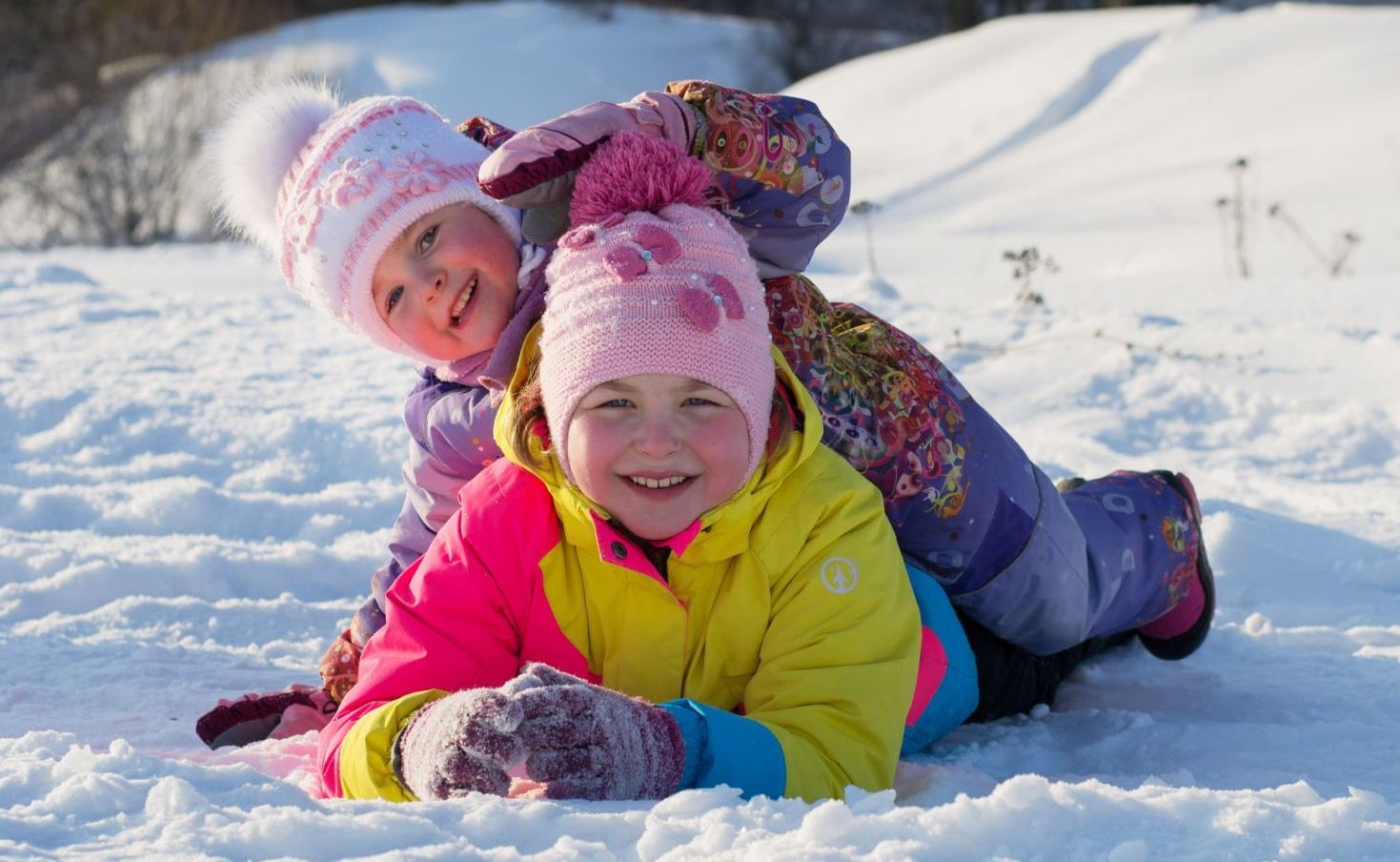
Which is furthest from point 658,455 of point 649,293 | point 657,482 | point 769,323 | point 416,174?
point 416,174

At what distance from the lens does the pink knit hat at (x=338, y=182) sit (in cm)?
247

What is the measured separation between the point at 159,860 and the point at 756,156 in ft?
4.18

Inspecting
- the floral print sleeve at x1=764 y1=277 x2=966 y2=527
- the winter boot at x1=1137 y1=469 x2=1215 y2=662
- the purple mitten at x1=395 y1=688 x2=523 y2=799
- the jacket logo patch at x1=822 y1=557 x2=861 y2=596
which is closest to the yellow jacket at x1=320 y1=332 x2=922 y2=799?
the jacket logo patch at x1=822 y1=557 x2=861 y2=596

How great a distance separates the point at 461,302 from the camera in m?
2.40

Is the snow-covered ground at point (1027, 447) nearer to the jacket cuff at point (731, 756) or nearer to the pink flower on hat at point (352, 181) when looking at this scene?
the jacket cuff at point (731, 756)

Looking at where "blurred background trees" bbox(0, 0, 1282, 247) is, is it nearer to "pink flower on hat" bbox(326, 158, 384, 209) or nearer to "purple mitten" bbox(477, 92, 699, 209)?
"pink flower on hat" bbox(326, 158, 384, 209)

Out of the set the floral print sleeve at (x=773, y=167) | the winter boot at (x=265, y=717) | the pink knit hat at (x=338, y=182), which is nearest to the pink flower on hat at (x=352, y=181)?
the pink knit hat at (x=338, y=182)

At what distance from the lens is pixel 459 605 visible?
2029 mm

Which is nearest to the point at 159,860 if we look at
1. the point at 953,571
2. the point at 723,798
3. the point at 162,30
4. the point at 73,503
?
the point at 723,798

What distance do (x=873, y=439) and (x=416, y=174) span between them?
2.63ft

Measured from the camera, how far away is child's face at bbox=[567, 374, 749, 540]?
1.96 m

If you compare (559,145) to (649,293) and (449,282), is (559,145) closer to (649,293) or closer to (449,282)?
(649,293)

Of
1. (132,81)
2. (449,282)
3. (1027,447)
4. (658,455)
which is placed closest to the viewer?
(658,455)

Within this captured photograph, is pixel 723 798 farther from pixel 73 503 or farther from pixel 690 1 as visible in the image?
pixel 690 1
